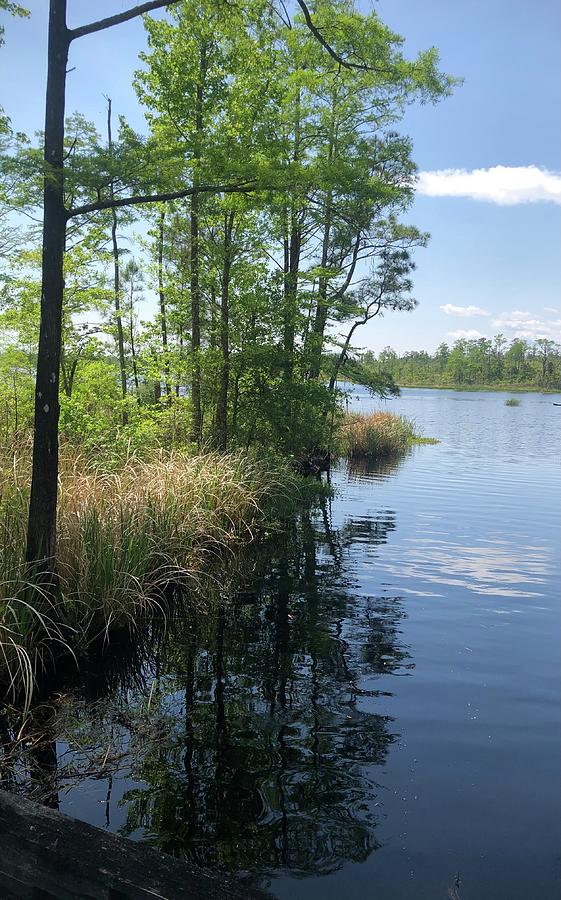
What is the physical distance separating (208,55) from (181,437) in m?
7.56

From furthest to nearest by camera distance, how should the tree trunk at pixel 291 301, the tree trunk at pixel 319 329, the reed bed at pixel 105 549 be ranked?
the tree trunk at pixel 319 329, the tree trunk at pixel 291 301, the reed bed at pixel 105 549

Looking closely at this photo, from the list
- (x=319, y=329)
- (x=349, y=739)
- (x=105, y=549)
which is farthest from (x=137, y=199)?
(x=319, y=329)

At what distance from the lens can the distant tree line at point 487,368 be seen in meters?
118

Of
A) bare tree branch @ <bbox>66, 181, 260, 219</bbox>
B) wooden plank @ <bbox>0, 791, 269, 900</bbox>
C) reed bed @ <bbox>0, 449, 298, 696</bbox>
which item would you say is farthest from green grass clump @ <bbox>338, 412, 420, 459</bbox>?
wooden plank @ <bbox>0, 791, 269, 900</bbox>

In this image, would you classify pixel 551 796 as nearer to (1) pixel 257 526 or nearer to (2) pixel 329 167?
(2) pixel 329 167

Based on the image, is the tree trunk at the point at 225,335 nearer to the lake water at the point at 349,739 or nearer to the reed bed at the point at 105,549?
the reed bed at the point at 105,549

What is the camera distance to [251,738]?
4453 millimetres

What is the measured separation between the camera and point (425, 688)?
18.0 ft

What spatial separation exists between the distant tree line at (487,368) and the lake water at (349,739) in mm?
109011

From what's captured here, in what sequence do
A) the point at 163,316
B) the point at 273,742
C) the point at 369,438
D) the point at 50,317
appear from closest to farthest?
the point at 273,742, the point at 50,317, the point at 163,316, the point at 369,438

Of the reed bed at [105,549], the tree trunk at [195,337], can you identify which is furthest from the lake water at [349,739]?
the tree trunk at [195,337]

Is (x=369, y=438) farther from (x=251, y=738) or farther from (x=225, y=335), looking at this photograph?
(x=251, y=738)

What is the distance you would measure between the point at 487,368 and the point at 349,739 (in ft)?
429

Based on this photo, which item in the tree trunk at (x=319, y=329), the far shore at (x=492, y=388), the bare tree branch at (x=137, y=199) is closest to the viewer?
the bare tree branch at (x=137, y=199)
